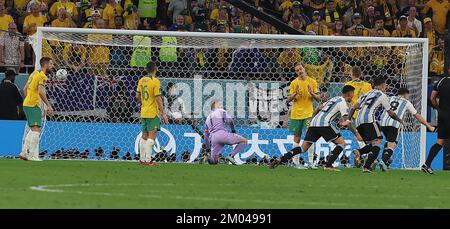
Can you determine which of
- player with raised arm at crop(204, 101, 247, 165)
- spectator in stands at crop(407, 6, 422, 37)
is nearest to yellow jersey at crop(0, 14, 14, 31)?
player with raised arm at crop(204, 101, 247, 165)

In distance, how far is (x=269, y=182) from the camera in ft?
61.0

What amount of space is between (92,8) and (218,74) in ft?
17.7

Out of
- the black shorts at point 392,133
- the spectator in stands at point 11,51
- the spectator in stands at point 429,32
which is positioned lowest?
the black shorts at point 392,133

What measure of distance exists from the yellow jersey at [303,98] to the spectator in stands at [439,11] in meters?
9.89

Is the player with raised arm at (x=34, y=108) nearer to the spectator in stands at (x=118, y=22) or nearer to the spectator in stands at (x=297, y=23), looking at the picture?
the spectator in stands at (x=118, y=22)

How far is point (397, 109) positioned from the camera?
22922mm

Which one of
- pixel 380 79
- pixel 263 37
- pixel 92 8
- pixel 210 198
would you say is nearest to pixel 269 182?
pixel 210 198

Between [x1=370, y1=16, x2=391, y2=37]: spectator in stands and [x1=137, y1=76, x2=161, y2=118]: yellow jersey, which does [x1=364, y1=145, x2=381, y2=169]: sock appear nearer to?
[x1=137, y1=76, x2=161, y2=118]: yellow jersey

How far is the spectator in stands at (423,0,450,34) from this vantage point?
33.4m

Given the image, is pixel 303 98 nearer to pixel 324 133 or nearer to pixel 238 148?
pixel 324 133

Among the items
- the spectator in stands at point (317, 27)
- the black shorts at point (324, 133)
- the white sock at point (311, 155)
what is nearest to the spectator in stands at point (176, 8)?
the spectator in stands at point (317, 27)

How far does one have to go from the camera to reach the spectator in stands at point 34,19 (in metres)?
29.8

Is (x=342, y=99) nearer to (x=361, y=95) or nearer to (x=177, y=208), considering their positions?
(x=361, y=95)

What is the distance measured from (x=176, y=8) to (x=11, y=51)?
4.93 metres
